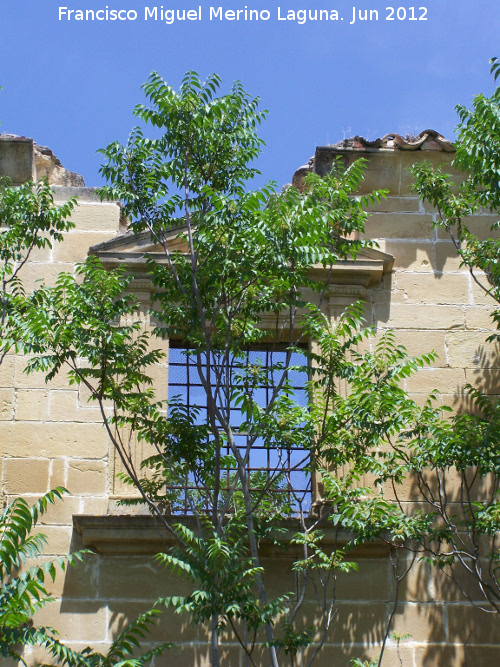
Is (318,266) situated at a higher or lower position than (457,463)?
higher

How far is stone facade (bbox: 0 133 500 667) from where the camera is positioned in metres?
8.46

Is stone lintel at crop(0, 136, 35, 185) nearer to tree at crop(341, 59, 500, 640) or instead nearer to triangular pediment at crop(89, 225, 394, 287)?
triangular pediment at crop(89, 225, 394, 287)

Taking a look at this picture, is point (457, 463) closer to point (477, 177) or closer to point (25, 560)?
point (477, 177)

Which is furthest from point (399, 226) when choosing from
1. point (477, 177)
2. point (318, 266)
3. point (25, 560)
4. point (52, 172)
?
point (25, 560)

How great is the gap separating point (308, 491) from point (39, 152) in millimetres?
4271

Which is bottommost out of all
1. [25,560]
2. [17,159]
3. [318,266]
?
[25,560]

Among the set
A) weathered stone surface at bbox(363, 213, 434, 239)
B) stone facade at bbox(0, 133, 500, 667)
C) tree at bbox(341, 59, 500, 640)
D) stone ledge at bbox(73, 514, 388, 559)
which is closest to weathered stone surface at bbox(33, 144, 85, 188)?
stone facade at bbox(0, 133, 500, 667)

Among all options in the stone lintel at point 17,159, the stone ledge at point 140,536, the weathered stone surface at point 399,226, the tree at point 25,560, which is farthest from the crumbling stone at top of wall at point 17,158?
the stone ledge at point 140,536

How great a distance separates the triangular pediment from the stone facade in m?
0.01

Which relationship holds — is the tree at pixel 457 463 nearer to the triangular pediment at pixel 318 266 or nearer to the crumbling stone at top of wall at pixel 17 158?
the triangular pediment at pixel 318 266

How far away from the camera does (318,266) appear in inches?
398

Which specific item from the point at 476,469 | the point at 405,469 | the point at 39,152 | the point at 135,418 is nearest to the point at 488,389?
the point at 476,469

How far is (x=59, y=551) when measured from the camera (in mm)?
8766

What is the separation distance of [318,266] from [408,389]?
1402mm
